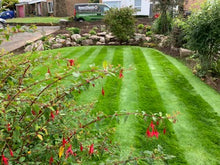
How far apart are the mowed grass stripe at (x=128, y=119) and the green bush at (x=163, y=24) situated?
609 centimetres

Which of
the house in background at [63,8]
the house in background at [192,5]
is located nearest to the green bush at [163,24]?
the house in background at [192,5]

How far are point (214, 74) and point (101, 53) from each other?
5164 mm

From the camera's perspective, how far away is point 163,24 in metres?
12.9

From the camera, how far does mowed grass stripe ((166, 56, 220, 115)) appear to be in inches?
197

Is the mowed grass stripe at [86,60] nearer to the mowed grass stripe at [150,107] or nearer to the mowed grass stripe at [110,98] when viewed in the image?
the mowed grass stripe at [110,98]

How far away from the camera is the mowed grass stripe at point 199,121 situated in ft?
11.1

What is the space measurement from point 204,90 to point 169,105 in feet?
5.13

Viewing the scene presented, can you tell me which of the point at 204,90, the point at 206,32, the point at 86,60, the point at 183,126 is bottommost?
the point at 183,126

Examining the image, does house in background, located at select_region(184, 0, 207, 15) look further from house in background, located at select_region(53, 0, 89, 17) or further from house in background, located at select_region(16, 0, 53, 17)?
house in background, located at select_region(16, 0, 53, 17)

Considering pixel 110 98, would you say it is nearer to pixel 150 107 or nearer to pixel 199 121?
pixel 150 107

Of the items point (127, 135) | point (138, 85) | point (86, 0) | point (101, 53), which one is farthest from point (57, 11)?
point (127, 135)

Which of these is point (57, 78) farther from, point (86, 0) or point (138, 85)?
point (86, 0)

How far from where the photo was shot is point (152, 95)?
535 cm

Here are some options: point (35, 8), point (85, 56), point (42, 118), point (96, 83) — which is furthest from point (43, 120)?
point (35, 8)
